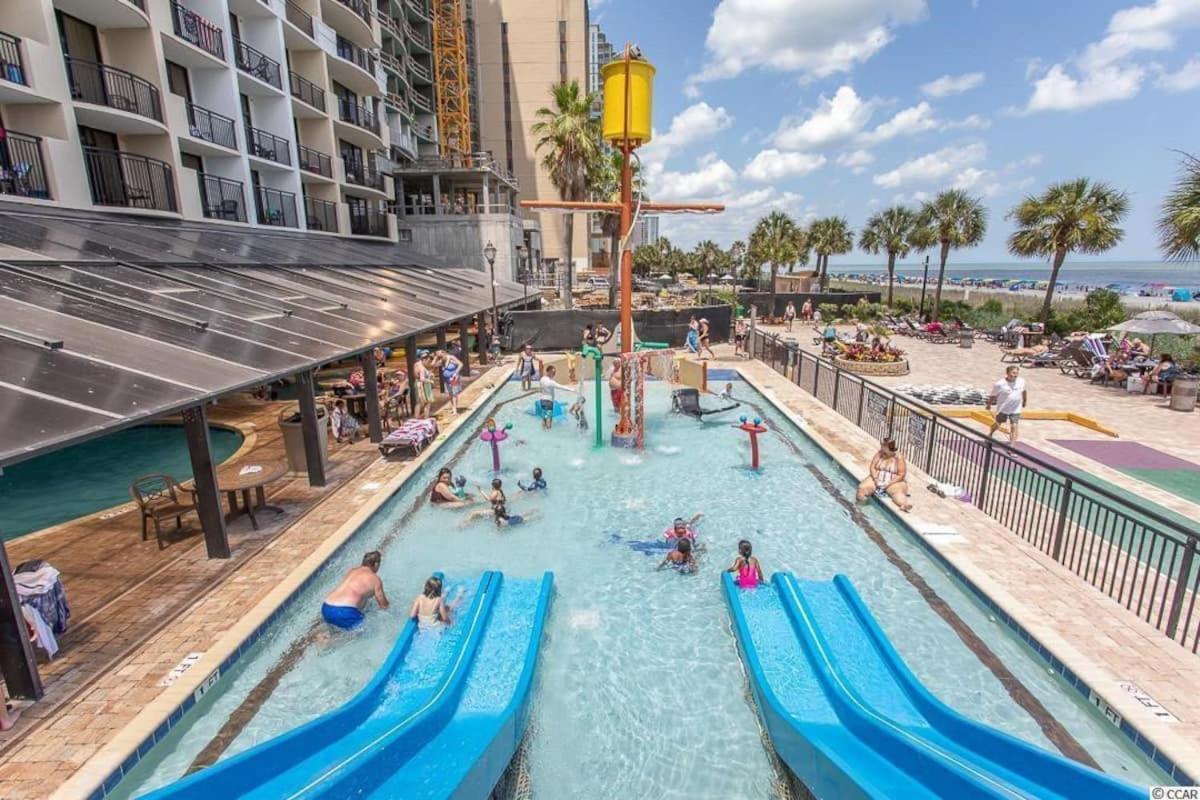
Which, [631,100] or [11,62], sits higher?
[11,62]

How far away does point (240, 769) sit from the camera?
406 centimetres

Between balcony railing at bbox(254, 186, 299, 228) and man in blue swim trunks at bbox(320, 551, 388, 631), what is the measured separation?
63.2 feet

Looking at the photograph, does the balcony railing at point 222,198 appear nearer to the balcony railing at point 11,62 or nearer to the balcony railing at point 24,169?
the balcony railing at point 24,169

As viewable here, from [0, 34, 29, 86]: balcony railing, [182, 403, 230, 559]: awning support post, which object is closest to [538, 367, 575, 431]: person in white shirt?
[182, 403, 230, 559]: awning support post

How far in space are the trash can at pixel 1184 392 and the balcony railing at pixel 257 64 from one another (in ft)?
99.9

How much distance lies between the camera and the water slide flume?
156 inches

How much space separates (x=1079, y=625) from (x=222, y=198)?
23.8m

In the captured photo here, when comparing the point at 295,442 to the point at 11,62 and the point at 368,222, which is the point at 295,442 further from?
the point at 368,222

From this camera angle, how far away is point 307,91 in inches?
968

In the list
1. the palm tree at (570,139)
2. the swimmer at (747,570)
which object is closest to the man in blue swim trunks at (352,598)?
the swimmer at (747,570)

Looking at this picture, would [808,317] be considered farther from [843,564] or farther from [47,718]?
[47,718]

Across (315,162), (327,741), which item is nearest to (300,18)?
(315,162)

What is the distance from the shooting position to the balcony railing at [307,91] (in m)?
23.9

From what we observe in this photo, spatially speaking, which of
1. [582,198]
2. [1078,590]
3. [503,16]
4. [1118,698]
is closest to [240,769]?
[1118,698]
